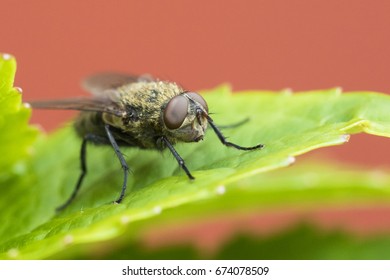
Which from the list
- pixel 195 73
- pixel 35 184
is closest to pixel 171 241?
pixel 35 184

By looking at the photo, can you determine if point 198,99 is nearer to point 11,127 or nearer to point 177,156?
point 177,156

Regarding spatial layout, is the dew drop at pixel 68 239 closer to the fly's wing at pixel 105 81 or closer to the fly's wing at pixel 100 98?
the fly's wing at pixel 100 98

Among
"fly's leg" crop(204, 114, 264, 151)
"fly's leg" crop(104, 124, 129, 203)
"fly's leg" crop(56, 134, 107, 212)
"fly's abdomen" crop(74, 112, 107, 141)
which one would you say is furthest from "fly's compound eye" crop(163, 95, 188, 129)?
"fly's abdomen" crop(74, 112, 107, 141)

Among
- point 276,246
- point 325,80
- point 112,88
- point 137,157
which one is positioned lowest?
point 325,80

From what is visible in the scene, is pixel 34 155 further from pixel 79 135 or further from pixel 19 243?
pixel 19 243

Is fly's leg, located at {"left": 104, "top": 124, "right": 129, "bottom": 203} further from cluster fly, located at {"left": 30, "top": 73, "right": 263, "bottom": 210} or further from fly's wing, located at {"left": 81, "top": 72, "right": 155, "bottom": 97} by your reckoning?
fly's wing, located at {"left": 81, "top": 72, "right": 155, "bottom": 97}

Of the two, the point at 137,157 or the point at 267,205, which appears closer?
the point at 267,205

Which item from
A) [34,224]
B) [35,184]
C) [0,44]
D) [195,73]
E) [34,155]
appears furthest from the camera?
[195,73]
